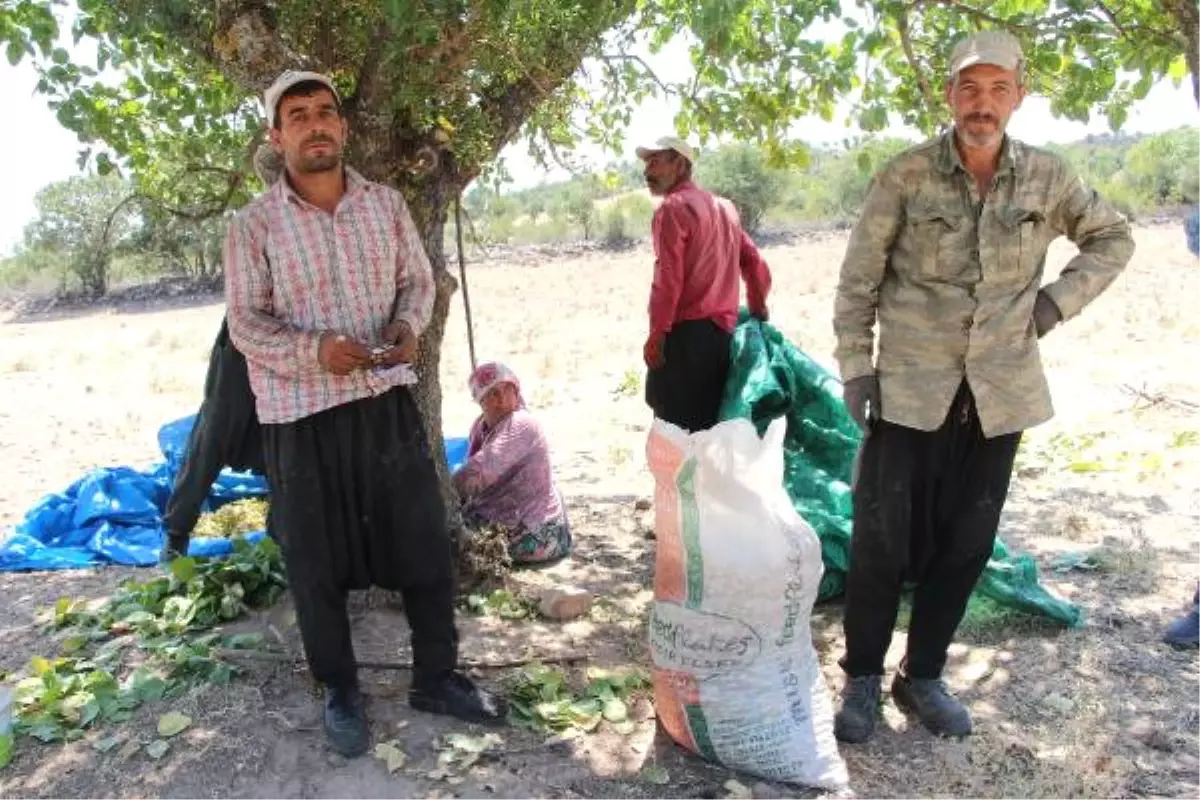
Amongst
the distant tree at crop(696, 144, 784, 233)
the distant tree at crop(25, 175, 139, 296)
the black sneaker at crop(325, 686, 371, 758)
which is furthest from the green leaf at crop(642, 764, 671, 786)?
the distant tree at crop(696, 144, 784, 233)

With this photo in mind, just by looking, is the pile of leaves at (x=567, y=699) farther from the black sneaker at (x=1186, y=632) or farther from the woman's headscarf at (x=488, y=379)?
the black sneaker at (x=1186, y=632)

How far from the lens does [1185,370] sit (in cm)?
867

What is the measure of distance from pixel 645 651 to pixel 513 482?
1183 mm

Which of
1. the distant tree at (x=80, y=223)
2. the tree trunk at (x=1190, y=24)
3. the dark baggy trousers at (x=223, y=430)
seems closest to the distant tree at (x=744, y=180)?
the distant tree at (x=80, y=223)

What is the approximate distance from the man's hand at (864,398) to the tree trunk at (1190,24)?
1323 millimetres

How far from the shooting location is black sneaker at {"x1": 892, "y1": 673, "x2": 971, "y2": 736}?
3.08 metres

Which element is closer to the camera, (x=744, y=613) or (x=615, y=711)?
(x=744, y=613)

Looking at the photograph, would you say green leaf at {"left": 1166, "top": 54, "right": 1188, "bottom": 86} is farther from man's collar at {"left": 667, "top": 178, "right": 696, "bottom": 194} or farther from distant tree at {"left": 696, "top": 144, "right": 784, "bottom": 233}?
distant tree at {"left": 696, "top": 144, "right": 784, "bottom": 233}

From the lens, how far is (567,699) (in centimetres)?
321

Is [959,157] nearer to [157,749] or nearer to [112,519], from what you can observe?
[157,749]

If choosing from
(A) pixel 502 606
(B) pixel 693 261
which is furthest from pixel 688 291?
(A) pixel 502 606

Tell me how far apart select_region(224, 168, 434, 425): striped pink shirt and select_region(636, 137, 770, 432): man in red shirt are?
73.8 inches

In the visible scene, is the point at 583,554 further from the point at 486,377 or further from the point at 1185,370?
the point at 1185,370

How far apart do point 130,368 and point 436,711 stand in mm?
10154
